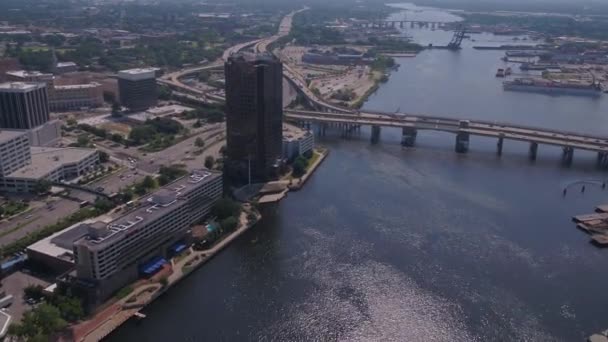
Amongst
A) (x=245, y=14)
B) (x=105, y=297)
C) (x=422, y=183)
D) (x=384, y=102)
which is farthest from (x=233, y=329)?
(x=245, y=14)

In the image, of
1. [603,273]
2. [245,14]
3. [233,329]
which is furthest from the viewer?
[245,14]

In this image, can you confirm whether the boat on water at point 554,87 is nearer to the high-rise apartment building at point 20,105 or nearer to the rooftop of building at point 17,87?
the high-rise apartment building at point 20,105

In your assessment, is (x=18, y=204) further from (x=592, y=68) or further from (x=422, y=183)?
(x=592, y=68)

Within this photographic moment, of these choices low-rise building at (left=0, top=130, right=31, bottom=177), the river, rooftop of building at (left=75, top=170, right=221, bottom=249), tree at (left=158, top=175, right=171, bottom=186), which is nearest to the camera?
the river

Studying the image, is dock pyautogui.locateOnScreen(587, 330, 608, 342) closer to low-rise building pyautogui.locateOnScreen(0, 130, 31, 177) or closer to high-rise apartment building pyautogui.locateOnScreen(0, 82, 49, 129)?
low-rise building pyautogui.locateOnScreen(0, 130, 31, 177)

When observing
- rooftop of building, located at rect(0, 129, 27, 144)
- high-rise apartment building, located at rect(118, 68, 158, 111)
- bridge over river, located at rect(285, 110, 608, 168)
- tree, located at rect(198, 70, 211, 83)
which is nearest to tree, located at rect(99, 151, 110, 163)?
rooftop of building, located at rect(0, 129, 27, 144)

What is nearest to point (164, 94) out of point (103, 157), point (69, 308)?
point (103, 157)
